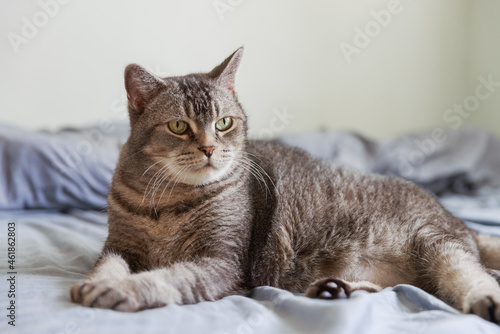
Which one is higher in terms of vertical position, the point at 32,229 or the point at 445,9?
the point at 445,9

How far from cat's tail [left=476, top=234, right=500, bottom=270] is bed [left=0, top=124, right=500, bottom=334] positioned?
347 millimetres

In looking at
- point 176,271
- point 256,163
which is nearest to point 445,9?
point 256,163

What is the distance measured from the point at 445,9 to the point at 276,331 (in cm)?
347

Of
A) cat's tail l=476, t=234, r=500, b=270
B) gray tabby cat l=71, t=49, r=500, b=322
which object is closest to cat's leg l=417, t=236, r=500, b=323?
gray tabby cat l=71, t=49, r=500, b=322

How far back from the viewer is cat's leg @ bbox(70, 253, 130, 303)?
1070 millimetres

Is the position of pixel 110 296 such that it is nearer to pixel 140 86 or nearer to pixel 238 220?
pixel 238 220

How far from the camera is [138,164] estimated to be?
1.41 m

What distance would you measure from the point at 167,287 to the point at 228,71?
775 millimetres

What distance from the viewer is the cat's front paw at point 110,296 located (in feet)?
3.35

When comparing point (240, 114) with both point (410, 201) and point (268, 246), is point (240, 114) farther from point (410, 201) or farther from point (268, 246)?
point (410, 201)

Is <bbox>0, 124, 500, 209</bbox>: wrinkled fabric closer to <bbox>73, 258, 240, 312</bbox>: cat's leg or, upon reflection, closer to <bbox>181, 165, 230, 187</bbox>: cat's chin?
<bbox>181, 165, 230, 187</bbox>: cat's chin

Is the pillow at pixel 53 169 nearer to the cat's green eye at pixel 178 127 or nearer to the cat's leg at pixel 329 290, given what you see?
the cat's green eye at pixel 178 127

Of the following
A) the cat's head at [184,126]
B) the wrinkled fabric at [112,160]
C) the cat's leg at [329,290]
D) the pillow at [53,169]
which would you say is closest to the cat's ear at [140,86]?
the cat's head at [184,126]

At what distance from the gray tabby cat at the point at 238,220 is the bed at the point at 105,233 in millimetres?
138
